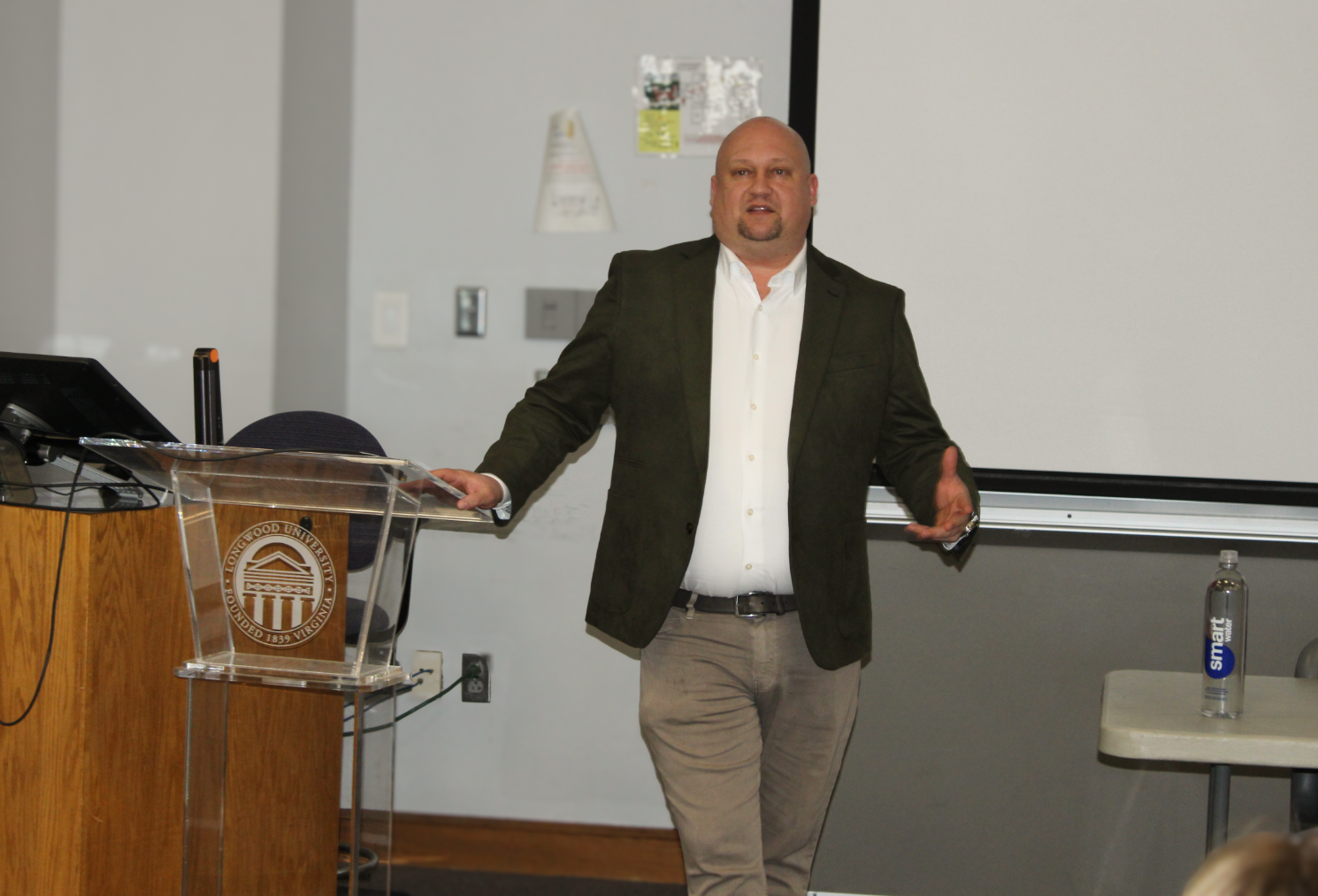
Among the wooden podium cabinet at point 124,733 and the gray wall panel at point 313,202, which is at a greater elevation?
the gray wall panel at point 313,202

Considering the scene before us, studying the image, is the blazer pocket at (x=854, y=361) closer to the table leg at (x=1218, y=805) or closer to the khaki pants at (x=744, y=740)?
the khaki pants at (x=744, y=740)

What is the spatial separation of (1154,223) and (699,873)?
6.25 ft

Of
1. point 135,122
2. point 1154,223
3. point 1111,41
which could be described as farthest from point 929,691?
point 135,122

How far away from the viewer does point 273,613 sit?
1.93 m

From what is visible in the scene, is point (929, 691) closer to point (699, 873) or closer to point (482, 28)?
point (699, 873)

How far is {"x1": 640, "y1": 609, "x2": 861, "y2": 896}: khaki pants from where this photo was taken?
2.17 meters

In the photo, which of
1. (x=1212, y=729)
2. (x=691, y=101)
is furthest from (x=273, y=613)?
(x=691, y=101)

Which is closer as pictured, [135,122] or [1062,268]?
[1062,268]

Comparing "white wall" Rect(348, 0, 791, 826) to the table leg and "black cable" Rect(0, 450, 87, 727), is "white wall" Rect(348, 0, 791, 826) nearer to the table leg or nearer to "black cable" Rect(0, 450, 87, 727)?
"black cable" Rect(0, 450, 87, 727)

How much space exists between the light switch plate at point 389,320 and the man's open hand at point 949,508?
5.83 ft

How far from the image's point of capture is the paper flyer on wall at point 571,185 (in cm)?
331

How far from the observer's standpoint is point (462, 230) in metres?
3.38

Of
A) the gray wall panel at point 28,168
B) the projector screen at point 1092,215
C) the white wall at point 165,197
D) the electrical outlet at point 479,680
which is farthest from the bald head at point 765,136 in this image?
the gray wall panel at point 28,168

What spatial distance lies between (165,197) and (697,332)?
72.6 inches
